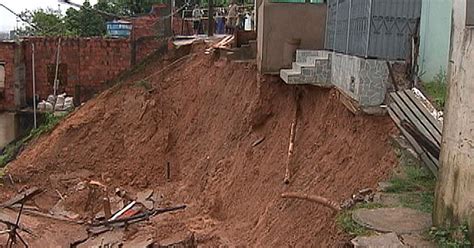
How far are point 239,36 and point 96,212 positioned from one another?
5.53 m

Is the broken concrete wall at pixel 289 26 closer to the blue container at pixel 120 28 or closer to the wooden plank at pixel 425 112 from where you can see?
the wooden plank at pixel 425 112

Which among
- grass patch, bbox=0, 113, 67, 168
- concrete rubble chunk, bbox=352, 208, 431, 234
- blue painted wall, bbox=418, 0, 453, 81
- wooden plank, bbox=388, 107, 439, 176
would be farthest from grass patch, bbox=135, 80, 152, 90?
concrete rubble chunk, bbox=352, 208, 431, 234

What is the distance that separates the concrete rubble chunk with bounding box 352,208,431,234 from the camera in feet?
16.6

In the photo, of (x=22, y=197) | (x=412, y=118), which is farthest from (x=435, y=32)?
(x=22, y=197)

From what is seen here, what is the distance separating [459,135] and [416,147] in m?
1.72

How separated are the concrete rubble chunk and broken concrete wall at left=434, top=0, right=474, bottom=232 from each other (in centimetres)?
28

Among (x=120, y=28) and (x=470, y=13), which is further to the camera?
(x=120, y=28)

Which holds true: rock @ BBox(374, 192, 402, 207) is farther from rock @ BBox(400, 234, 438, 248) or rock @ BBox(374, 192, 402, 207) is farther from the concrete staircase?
the concrete staircase

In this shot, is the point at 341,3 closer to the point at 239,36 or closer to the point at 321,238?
the point at 321,238

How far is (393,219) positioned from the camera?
5.26 metres

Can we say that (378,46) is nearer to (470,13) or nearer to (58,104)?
(470,13)

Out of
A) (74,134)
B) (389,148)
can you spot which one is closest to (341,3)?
(389,148)

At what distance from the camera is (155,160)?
1430 centimetres

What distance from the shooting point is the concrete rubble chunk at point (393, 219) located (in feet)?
16.6
